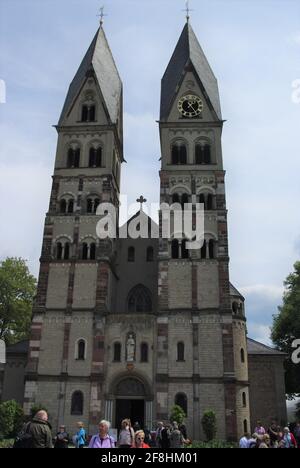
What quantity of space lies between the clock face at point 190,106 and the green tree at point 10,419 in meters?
30.0

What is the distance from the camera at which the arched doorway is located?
119 feet

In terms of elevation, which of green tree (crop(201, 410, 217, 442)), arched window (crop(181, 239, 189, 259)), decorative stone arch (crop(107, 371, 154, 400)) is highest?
arched window (crop(181, 239, 189, 259))

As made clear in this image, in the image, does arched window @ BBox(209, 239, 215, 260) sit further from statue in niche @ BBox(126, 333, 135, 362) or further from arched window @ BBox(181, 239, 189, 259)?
statue in niche @ BBox(126, 333, 135, 362)

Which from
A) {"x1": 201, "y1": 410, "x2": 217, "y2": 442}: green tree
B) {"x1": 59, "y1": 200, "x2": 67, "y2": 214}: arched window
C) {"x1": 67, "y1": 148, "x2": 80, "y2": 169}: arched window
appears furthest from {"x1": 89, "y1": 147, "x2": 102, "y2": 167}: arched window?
{"x1": 201, "y1": 410, "x2": 217, "y2": 442}: green tree

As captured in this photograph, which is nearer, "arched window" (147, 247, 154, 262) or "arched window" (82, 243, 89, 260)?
"arched window" (82, 243, 89, 260)

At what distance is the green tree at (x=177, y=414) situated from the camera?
3225cm

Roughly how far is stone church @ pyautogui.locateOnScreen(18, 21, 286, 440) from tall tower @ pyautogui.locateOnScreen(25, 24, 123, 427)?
0.31ft

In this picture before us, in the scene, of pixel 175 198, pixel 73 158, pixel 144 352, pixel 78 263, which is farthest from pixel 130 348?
pixel 73 158

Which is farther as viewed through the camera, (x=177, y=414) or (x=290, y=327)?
(x=290, y=327)

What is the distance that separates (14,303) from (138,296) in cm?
1578

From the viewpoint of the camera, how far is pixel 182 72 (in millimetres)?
48125

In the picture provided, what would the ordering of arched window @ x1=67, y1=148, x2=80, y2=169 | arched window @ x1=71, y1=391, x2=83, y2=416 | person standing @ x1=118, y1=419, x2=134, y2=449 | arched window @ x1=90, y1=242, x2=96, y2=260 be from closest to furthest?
person standing @ x1=118, y1=419, x2=134, y2=449, arched window @ x1=71, y1=391, x2=83, y2=416, arched window @ x1=90, y1=242, x2=96, y2=260, arched window @ x1=67, y1=148, x2=80, y2=169

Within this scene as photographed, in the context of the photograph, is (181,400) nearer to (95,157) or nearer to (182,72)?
(95,157)

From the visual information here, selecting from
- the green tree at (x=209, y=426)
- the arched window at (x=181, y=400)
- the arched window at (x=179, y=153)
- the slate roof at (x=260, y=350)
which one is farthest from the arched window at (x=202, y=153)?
the green tree at (x=209, y=426)
